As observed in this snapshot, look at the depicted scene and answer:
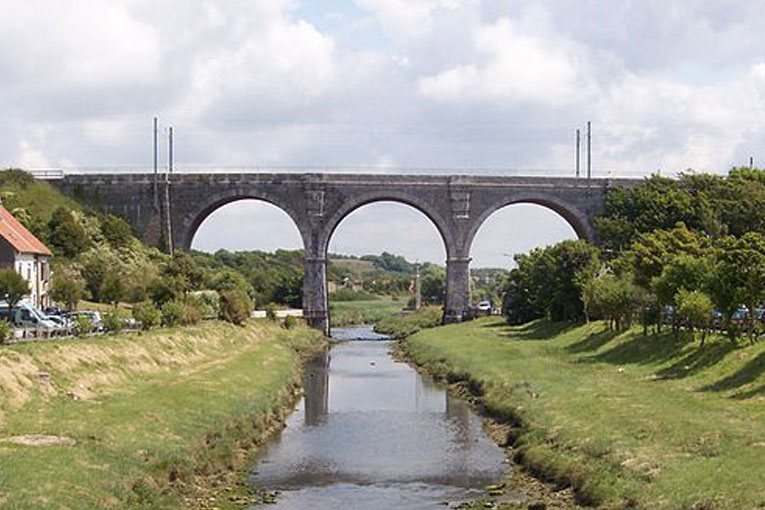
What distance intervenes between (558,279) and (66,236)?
120 ft

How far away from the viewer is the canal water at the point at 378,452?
29203 mm

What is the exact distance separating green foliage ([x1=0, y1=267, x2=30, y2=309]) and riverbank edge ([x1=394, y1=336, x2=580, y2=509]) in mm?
21992

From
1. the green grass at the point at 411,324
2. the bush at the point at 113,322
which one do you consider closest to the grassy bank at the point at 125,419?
the bush at the point at 113,322

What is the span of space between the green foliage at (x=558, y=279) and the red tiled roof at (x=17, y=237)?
34.6 meters

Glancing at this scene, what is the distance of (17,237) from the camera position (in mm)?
66125

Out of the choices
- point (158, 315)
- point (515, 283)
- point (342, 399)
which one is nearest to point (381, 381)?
point (342, 399)

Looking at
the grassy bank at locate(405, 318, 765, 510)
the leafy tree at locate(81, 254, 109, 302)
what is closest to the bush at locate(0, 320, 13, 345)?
the grassy bank at locate(405, 318, 765, 510)

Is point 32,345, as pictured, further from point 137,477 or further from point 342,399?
point 342,399

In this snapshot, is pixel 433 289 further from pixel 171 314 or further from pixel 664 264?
pixel 664 264

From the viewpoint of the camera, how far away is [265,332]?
77.1 meters

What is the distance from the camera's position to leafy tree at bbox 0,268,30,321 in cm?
5306

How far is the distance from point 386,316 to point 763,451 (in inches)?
4310

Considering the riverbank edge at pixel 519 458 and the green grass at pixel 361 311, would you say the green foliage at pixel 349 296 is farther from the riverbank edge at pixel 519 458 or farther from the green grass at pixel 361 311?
the riverbank edge at pixel 519 458

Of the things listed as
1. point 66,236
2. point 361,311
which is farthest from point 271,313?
point 361,311
